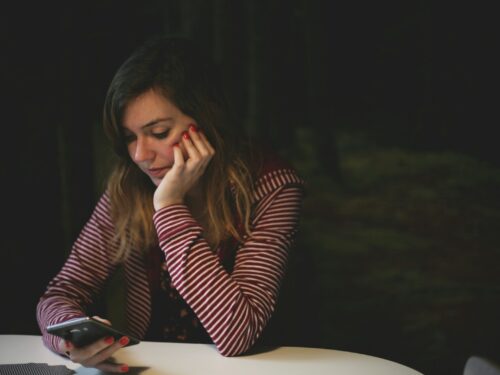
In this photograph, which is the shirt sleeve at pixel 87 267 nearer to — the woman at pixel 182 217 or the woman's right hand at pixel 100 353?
the woman at pixel 182 217

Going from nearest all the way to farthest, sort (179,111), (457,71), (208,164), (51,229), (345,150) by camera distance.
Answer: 1. (179,111)
2. (208,164)
3. (51,229)
4. (457,71)
5. (345,150)

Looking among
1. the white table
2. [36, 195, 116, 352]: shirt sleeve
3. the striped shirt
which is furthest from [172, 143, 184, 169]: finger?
the white table

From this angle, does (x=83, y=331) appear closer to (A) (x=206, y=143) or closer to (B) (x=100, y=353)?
(B) (x=100, y=353)

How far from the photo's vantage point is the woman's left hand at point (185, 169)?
133 cm

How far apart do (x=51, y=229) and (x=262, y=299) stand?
869 mm

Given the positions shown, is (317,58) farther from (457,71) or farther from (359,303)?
(359,303)

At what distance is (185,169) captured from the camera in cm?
137

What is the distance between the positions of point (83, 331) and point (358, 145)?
1.33m

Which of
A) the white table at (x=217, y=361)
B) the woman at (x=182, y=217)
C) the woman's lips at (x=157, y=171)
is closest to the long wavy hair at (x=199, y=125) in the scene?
the woman at (x=182, y=217)

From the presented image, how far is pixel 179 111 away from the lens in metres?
1.39

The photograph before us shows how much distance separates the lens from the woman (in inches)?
48.8

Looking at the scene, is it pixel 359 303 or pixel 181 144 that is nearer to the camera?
pixel 181 144

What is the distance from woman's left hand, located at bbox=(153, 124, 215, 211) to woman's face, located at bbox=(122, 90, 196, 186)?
0.08 ft

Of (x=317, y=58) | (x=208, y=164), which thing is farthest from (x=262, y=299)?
(x=317, y=58)
